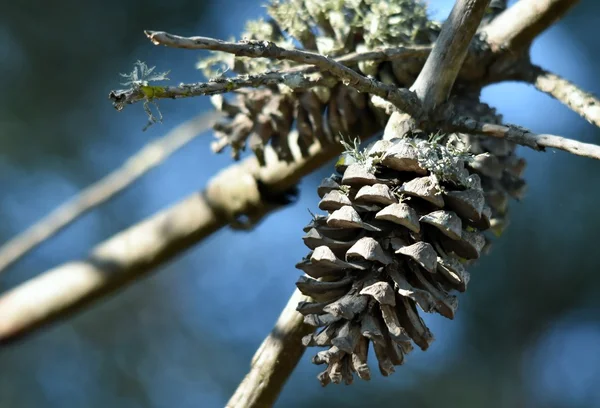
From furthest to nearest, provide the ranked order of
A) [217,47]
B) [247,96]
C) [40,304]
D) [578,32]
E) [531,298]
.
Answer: [531,298], [578,32], [40,304], [247,96], [217,47]

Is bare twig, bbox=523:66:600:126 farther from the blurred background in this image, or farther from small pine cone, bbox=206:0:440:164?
the blurred background

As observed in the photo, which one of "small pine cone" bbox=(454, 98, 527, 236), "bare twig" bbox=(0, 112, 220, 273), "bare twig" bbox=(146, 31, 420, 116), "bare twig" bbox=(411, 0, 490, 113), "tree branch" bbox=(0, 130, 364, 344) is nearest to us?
"bare twig" bbox=(146, 31, 420, 116)

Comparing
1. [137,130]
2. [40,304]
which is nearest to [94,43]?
[137,130]

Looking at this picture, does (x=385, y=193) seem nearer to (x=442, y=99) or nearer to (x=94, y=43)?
(x=442, y=99)

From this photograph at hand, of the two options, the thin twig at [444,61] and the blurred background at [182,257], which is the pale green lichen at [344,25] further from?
the blurred background at [182,257]

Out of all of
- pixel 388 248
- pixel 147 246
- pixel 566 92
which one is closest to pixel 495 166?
pixel 566 92

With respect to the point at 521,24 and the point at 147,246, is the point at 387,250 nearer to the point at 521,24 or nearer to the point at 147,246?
the point at 521,24

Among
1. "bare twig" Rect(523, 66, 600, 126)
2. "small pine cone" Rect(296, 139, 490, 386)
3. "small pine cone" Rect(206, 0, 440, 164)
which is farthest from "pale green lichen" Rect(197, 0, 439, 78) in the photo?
"small pine cone" Rect(296, 139, 490, 386)
